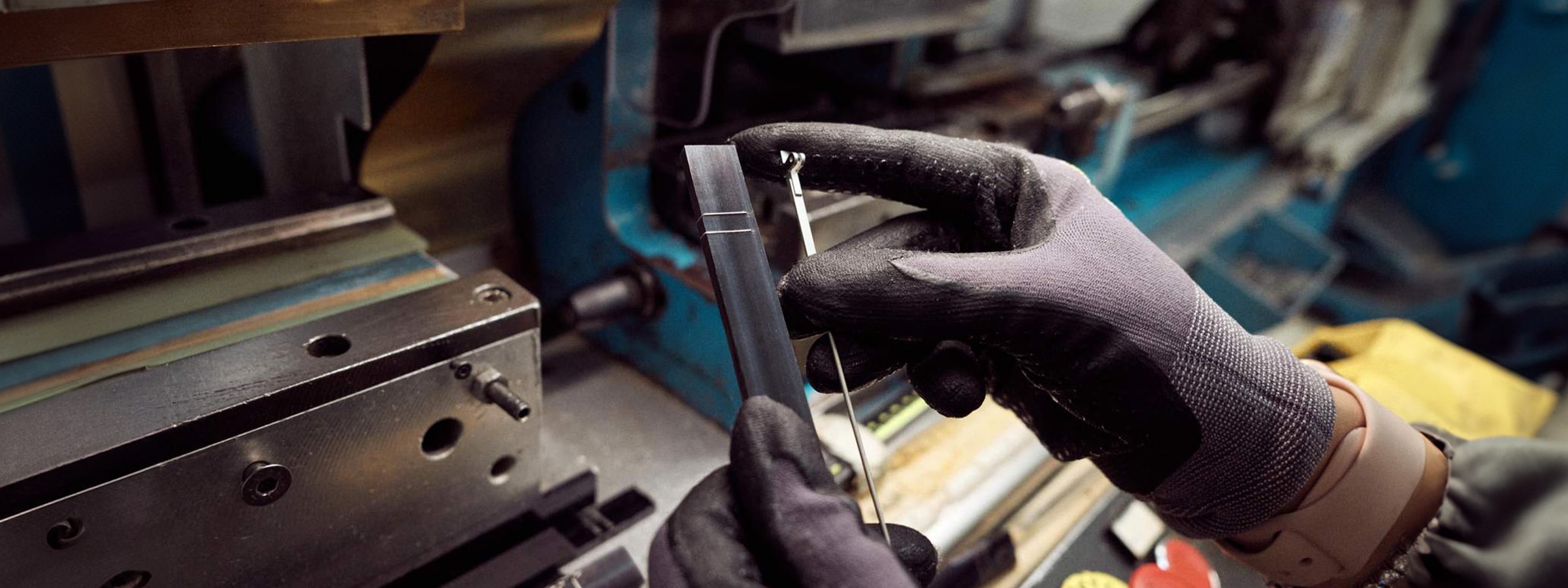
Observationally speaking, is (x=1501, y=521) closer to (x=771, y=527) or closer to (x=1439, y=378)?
(x=1439, y=378)

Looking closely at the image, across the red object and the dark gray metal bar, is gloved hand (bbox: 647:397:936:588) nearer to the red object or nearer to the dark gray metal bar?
the dark gray metal bar

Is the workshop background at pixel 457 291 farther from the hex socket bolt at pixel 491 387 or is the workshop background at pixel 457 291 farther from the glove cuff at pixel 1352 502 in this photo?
the glove cuff at pixel 1352 502

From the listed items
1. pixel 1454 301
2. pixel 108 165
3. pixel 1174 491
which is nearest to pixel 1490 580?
pixel 1174 491

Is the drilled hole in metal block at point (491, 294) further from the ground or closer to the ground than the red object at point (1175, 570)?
further from the ground

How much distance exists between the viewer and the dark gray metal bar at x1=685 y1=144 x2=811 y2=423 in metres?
0.57

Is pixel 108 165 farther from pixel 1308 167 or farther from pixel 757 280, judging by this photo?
pixel 1308 167

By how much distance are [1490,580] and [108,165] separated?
5.16ft

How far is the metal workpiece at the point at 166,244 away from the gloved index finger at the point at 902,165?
457 millimetres

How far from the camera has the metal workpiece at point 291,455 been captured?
0.54 m

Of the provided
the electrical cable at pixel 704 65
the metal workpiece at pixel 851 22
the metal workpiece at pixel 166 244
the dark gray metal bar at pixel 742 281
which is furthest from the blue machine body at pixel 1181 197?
the dark gray metal bar at pixel 742 281

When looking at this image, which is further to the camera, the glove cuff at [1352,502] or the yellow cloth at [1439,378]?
the yellow cloth at [1439,378]

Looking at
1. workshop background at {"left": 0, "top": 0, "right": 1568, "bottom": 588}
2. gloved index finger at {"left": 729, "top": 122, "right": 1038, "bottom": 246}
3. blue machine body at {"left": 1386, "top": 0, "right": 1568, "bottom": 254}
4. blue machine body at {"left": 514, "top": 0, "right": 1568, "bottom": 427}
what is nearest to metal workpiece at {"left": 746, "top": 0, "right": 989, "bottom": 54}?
workshop background at {"left": 0, "top": 0, "right": 1568, "bottom": 588}

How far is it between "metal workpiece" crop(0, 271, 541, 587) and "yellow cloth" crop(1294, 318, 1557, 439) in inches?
48.8

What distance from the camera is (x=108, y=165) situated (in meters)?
1.04
